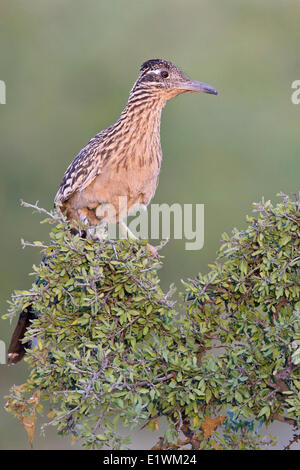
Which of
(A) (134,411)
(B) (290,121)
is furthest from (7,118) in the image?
(A) (134,411)

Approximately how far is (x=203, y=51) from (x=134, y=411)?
788 centimetres

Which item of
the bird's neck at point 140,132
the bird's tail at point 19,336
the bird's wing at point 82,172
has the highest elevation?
the bird's neck at point 140,132

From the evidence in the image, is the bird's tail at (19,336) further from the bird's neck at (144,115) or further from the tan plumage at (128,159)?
the bird's neck at (144,115)

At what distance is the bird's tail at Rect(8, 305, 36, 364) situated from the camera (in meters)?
3.91

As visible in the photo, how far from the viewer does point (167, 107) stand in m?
10.0

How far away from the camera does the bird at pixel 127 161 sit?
175 inches

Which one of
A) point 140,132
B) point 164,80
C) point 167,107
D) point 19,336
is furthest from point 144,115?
point 167,107

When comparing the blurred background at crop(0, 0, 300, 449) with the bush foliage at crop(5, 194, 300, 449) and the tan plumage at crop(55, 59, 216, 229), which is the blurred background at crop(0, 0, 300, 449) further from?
the bush foliage at crop(5, 194, 300, 449)

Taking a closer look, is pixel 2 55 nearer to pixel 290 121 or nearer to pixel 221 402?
pixel 290 121

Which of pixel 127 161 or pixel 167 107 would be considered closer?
pixel 127 161

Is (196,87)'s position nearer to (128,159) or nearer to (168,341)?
(128,159)

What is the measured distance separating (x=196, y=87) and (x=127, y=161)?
505mm

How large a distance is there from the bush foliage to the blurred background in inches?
202

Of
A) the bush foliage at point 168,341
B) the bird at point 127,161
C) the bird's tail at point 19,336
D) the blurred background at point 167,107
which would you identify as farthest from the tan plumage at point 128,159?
the blurred background at point 167,107
